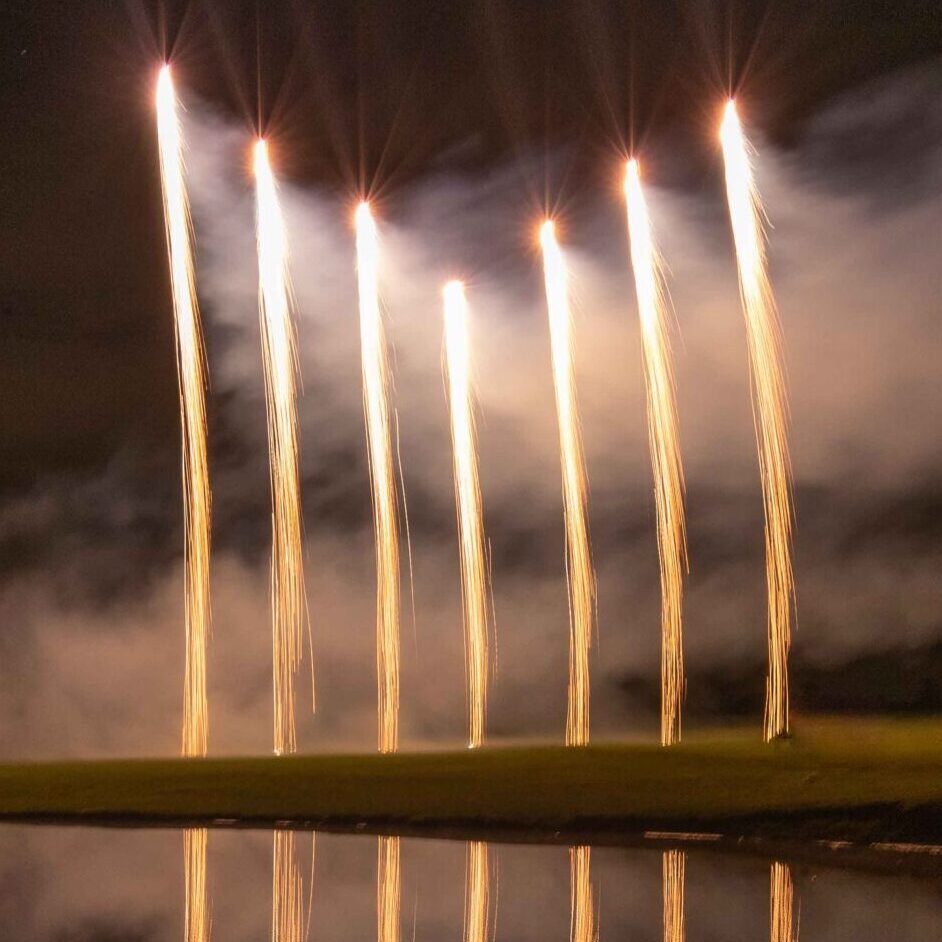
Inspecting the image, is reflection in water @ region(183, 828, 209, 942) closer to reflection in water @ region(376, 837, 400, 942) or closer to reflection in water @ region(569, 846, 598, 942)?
reflection in water @ region(376, 837, 400, 942)

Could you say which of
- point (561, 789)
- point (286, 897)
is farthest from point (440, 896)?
point (561, 789)

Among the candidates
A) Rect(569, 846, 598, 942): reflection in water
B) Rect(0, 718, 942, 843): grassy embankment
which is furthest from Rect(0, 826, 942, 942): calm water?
Rect(0, 718, 942, 843): grassy embankment

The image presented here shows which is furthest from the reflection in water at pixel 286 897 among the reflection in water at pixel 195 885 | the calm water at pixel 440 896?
the reflection in water at pixel 195 885

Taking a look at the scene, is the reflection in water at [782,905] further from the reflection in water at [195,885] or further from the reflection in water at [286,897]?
the reflection in water at [195,885]

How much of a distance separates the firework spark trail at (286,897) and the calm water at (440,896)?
0.11 metres

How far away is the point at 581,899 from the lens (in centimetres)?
1078

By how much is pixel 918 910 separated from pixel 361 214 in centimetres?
1816

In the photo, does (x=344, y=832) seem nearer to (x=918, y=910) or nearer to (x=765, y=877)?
(x=765, y=877)

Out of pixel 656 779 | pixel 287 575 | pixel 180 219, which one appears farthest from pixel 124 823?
pixel 180 219

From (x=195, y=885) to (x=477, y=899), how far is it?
10.7 feet

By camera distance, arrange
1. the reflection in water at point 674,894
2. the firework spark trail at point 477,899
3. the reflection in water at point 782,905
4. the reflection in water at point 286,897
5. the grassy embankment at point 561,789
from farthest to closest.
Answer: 1. the grassy embankment at point 561,789
2. the reflection in water at point 286,897
3. the firework spark trail at point 477,899
4. the reflection in water at point 674,894
5. the reflection in water at point 782,905

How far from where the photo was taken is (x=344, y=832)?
16.8 metres

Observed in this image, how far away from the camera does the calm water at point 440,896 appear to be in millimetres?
9484

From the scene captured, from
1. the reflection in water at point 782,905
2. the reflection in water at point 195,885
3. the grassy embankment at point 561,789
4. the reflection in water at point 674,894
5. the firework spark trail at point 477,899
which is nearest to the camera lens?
the reflection in water at point 782,905
